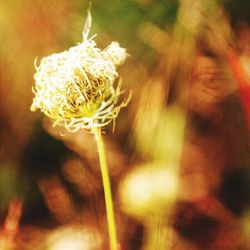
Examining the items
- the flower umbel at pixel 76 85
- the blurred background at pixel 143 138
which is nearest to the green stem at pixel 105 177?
the flower umbel at pixel 76 85

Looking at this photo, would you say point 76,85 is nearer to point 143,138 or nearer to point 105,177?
point 105,177

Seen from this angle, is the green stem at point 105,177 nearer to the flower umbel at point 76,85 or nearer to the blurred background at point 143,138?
the flower umbel at point 76,85

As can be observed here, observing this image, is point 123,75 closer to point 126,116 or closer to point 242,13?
point 126,116

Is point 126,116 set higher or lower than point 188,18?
lower

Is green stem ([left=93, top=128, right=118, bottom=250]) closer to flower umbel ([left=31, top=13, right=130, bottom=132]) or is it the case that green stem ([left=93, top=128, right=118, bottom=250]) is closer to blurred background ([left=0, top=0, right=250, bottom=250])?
flower umbel ([left=31, top=13, right=130, bottom=132])

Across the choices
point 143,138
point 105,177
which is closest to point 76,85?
point 105,177

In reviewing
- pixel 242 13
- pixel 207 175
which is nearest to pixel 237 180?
pixel 207 175

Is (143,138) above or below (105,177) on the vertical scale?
above

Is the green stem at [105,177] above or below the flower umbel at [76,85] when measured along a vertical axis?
below
